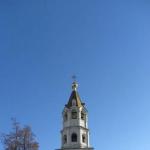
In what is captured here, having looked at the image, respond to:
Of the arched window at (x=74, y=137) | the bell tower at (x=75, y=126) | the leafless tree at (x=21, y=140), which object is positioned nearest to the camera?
the leafless tree at (x=21, y=140)

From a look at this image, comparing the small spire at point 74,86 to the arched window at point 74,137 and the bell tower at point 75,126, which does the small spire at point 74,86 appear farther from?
the arched window at point 74,137

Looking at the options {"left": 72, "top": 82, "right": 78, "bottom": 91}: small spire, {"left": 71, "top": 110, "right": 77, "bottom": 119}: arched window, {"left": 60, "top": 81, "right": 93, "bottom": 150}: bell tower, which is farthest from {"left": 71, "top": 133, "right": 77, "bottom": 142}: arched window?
{"left": 72, "top": 82, "right": 78, "bottom": 91}: small spire

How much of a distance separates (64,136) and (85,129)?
2.87 meters

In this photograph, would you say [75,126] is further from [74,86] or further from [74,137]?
[74,86]

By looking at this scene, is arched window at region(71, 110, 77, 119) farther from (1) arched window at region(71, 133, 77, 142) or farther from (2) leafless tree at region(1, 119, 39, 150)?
(2) leafless tree at region(1, 119, 39, 150)

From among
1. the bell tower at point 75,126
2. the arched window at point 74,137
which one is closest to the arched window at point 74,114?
the bell tower at point 75,126

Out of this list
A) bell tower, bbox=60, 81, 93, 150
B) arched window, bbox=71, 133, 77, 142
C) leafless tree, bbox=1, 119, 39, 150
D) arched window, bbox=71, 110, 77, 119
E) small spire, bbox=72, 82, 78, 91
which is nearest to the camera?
leafless tree, bbox=1, 119, 39, 150

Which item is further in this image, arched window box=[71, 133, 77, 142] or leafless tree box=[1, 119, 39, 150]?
arched window box=[71, 133, 77, 142]

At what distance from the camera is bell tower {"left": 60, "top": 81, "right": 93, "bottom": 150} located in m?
51.6

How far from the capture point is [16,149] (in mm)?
32469

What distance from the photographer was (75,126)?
5284cm

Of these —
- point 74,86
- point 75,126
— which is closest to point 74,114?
point 75,126

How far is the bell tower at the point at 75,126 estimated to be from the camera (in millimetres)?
51597

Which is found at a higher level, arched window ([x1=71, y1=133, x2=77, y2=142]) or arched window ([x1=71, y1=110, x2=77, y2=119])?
arched window ([x1=71, y1=110, x2=77, y2=119])
